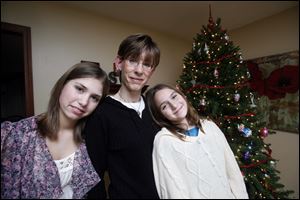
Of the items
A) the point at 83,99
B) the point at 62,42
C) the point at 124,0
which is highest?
the point at 124,0

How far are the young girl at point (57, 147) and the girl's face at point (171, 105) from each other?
33 cm

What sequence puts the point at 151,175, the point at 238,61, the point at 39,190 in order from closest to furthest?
the point at 39,190
the point at 151,175
the point at 238,61

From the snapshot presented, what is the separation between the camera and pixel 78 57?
92.7 inches

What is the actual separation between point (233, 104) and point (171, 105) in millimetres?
853

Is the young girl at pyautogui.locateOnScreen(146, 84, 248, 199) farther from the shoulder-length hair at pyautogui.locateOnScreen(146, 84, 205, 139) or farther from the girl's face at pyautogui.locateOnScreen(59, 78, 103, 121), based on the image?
the girl's face at pyautogui.locateOnScreen(59, 78, 103, 121)

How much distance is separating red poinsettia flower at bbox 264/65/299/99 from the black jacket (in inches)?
89.6

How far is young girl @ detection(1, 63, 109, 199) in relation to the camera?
0.87 metres

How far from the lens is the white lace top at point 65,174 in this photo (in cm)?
94

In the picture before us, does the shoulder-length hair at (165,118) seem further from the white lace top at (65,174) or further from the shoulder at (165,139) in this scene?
the white lace top at (65,174)

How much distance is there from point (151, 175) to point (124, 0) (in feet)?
6.65

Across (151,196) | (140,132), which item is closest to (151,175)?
(151,196)

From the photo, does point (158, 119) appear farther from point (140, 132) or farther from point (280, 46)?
point (280, 46)

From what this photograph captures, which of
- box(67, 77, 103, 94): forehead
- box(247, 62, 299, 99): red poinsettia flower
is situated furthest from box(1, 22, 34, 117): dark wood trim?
box(247, 62, 299, 99): red poinsettia flower

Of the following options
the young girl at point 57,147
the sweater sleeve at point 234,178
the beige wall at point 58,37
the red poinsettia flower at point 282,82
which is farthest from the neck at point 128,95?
the red poinsettia flower at point 282,82
